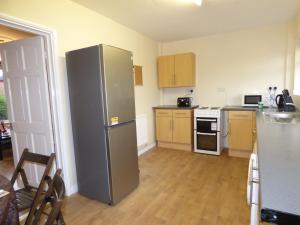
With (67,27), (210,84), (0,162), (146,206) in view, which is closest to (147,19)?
(67,27)

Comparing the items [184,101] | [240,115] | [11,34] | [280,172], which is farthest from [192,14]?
[11,34]

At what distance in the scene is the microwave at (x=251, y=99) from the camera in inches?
146

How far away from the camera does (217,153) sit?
12.5 ft

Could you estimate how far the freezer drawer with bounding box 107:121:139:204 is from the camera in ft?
7.16

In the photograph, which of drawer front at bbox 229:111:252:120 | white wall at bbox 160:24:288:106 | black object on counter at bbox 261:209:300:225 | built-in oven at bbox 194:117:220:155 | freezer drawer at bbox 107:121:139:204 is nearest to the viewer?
black object on counter at bbox 261:209:300:225

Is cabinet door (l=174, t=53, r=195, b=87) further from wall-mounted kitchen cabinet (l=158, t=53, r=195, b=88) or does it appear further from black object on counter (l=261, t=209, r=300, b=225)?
black object on counter (l=261, t=209, r=300, b=225)

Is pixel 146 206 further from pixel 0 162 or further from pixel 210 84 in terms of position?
pixel 0 162

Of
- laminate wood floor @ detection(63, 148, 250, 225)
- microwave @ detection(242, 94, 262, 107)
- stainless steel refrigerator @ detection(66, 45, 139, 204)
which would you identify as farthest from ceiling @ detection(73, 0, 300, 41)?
laminate wood floor @ detection(63, 148, 250, 225)

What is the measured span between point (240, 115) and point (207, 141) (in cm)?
80

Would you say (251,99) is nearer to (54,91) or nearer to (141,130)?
(141,130)

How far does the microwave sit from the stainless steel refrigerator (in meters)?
2.51

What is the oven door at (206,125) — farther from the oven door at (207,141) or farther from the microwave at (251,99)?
the microwave at (251,99)

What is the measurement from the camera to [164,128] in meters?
4.32

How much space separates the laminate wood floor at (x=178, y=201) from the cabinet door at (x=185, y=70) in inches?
71.9
